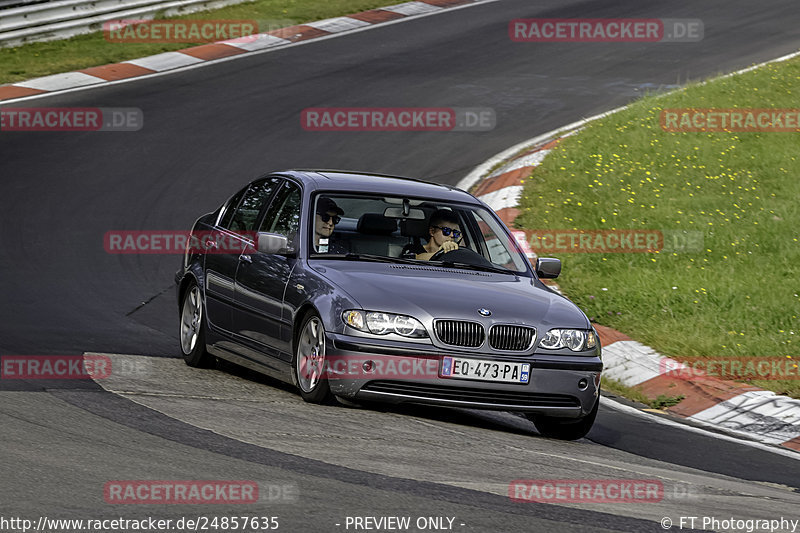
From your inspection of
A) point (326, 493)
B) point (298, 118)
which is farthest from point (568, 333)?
point (298, 118)

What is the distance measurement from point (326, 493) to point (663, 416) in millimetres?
4670

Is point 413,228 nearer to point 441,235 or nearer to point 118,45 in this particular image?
point 441,235

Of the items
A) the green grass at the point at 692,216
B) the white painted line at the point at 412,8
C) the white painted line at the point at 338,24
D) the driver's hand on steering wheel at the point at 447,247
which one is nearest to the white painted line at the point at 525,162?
the green grass at the point at 692,216

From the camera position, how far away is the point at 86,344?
32.1 feet

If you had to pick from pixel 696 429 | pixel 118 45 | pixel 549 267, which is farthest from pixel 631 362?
pixel 118 45

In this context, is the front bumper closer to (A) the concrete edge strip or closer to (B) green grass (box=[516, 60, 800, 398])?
(A) the concrete edge strip

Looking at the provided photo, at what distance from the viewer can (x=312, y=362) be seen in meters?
8.02

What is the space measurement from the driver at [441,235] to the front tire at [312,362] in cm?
124

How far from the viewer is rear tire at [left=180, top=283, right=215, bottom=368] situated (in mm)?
9680

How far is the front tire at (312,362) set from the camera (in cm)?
786

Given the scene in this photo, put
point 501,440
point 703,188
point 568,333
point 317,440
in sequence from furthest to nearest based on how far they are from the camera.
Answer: point 703,188 → point 568,333 → point 501,440 → point 317,440

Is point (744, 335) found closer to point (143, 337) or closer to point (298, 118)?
point (143, 337)

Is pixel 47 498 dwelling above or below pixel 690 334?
above

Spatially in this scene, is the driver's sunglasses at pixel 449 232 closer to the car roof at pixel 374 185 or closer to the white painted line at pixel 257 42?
the car roof at pixel 374 185
